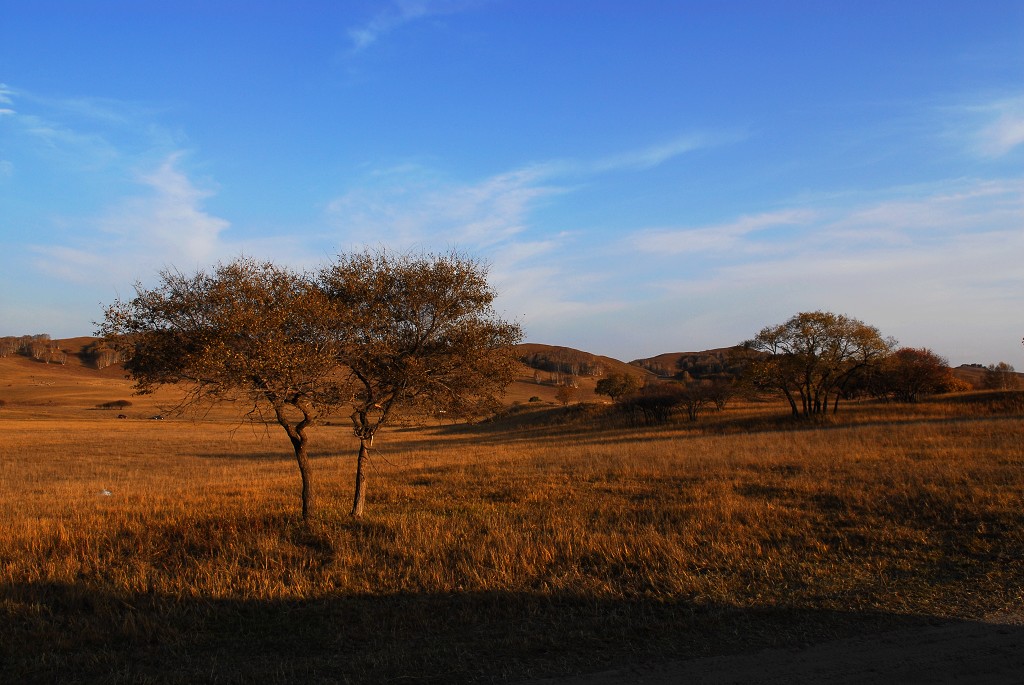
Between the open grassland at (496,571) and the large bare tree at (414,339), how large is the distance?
2.40 m

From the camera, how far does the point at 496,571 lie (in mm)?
8570

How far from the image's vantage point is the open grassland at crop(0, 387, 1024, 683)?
21.0 ft

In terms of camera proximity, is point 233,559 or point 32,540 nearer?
point 233,559

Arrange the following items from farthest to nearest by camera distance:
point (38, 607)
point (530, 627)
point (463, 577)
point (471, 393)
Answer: point (471, 393) → point (463, 577) → point (38, 607) → point (530, 627)

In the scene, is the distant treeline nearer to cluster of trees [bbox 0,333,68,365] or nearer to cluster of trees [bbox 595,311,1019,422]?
cluster of trees [bbox 0,333,68,365]

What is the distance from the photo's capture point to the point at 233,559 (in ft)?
31.4

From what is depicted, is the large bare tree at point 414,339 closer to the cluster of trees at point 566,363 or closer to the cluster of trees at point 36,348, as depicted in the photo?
the cluster of trees at point 566,363

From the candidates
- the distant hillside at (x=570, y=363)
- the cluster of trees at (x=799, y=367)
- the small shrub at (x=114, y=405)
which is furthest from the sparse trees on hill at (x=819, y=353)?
the distant hillside at (x=570, y=363)

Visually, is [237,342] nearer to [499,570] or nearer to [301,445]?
[301,445]

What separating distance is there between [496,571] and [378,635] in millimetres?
2139

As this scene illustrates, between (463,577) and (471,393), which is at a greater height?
(471,393)

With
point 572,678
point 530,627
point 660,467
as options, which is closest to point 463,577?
point 530,627

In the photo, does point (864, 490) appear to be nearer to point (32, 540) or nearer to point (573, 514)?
point (573, 514)

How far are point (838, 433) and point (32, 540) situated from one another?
1203 inches
